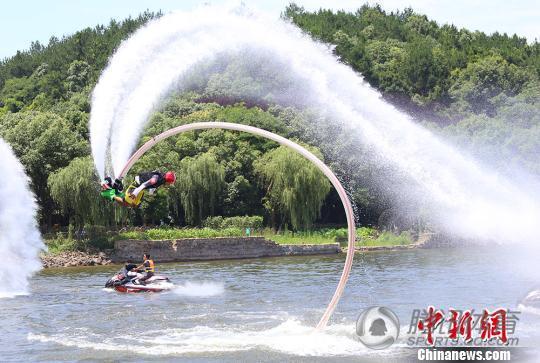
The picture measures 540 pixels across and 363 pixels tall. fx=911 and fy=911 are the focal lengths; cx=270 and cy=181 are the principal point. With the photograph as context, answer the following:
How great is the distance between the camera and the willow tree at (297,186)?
269 feet

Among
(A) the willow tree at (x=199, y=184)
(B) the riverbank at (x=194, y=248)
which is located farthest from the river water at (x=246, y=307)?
(A) the willow tree at (x=199, y=184)

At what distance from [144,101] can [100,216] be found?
1606 inches

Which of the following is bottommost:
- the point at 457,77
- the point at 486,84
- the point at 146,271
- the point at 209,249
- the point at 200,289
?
the point at 200,289

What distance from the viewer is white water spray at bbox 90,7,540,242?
37.3 metres

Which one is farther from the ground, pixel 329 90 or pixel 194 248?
pixel 329 90

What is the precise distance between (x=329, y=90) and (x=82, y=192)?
4080cm

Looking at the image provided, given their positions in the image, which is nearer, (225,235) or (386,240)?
(225,235)

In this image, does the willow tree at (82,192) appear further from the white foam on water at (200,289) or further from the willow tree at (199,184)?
the white foam on water at (200,289)

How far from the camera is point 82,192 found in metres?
75.1

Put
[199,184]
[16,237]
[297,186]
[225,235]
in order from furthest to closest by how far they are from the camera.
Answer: [199,184]
[297,186]
[225,235]
[16,237]

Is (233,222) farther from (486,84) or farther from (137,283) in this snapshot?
(486,84)

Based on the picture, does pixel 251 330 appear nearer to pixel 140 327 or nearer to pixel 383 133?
pixel 140 327

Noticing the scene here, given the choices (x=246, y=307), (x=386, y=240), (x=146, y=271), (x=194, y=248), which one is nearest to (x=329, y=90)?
(x=246, y=307)

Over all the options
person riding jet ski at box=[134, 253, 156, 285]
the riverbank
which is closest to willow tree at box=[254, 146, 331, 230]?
the riverbank
